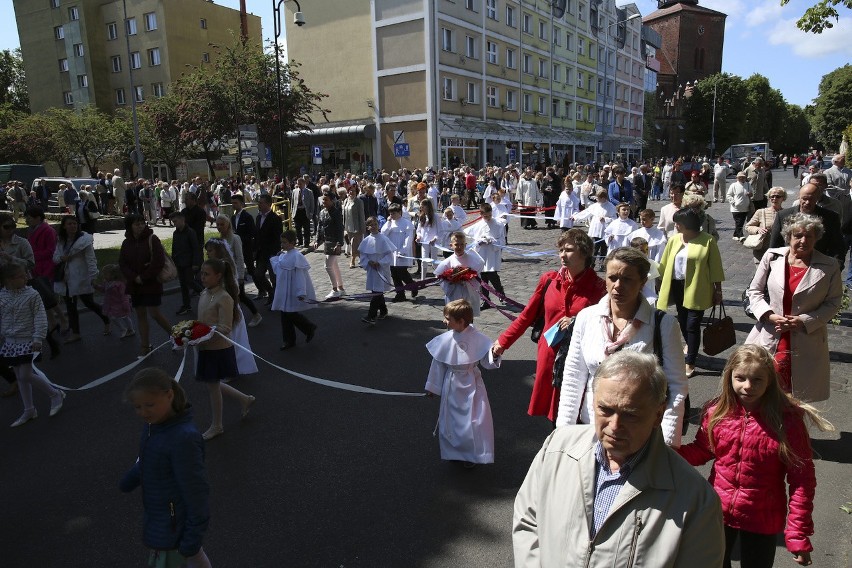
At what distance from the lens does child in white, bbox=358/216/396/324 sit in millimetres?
9289

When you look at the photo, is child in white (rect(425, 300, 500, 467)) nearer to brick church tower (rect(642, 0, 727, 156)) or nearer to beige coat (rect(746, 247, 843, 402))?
beige coat (rect(746, 247, 843, 402))

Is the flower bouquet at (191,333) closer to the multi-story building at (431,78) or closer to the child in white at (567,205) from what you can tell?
the child in white at (567,205)

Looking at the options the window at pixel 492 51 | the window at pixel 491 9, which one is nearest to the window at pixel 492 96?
the window at pixel 492 51

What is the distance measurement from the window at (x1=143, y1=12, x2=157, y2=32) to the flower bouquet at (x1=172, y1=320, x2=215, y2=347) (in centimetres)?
5154

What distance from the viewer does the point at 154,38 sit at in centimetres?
4812

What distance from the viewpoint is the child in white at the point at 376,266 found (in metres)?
9.29

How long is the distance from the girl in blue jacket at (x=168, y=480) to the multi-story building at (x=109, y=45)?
2050 inches

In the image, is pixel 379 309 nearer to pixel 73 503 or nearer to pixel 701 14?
pixel 73 503

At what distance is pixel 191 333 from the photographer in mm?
5152

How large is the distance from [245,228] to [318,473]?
24.4 feet

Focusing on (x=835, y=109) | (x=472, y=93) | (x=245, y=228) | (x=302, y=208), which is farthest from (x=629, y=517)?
(x=835, y=109)

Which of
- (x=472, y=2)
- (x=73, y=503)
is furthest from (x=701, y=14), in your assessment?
(x=73, y=503)

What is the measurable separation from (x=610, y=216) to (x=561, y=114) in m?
44.5

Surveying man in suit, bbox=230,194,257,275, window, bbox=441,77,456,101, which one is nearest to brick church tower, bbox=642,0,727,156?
window, bbox=441,77,456,101
